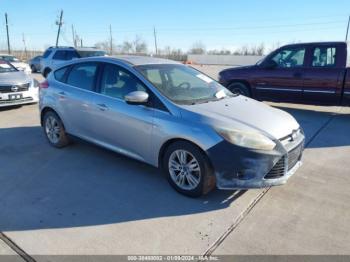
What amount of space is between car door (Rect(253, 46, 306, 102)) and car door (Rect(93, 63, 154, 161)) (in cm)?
540

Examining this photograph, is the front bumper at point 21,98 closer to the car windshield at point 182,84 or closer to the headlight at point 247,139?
the car windshield at point 182,84

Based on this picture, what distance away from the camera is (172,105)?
3.82 m

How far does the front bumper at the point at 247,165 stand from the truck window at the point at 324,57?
531 cm

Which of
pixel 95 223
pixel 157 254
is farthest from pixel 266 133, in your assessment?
pixel 95 223

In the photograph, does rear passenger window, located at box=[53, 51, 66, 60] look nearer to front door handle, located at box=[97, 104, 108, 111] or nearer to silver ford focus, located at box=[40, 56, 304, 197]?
silver ford focus, located at box=[40, 56, 304, 197]

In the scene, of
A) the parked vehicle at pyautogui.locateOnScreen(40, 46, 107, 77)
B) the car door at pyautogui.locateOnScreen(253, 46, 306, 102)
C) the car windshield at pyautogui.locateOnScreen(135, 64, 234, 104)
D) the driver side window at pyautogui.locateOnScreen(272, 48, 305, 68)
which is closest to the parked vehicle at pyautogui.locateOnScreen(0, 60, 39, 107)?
the car windshield at pyautogui.locateOnScreen(135, 64, 234, 104)

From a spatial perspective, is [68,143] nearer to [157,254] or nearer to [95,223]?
[95,223]

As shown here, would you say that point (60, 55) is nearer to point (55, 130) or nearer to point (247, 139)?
point (55, 130)

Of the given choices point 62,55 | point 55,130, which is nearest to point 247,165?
point 55,130

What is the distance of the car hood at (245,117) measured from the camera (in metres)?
3.56

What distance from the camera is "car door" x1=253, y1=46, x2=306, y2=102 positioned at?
27.2 feet

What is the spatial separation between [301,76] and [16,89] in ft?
24.4

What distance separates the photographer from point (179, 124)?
3.66m

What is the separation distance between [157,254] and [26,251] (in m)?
1.14
